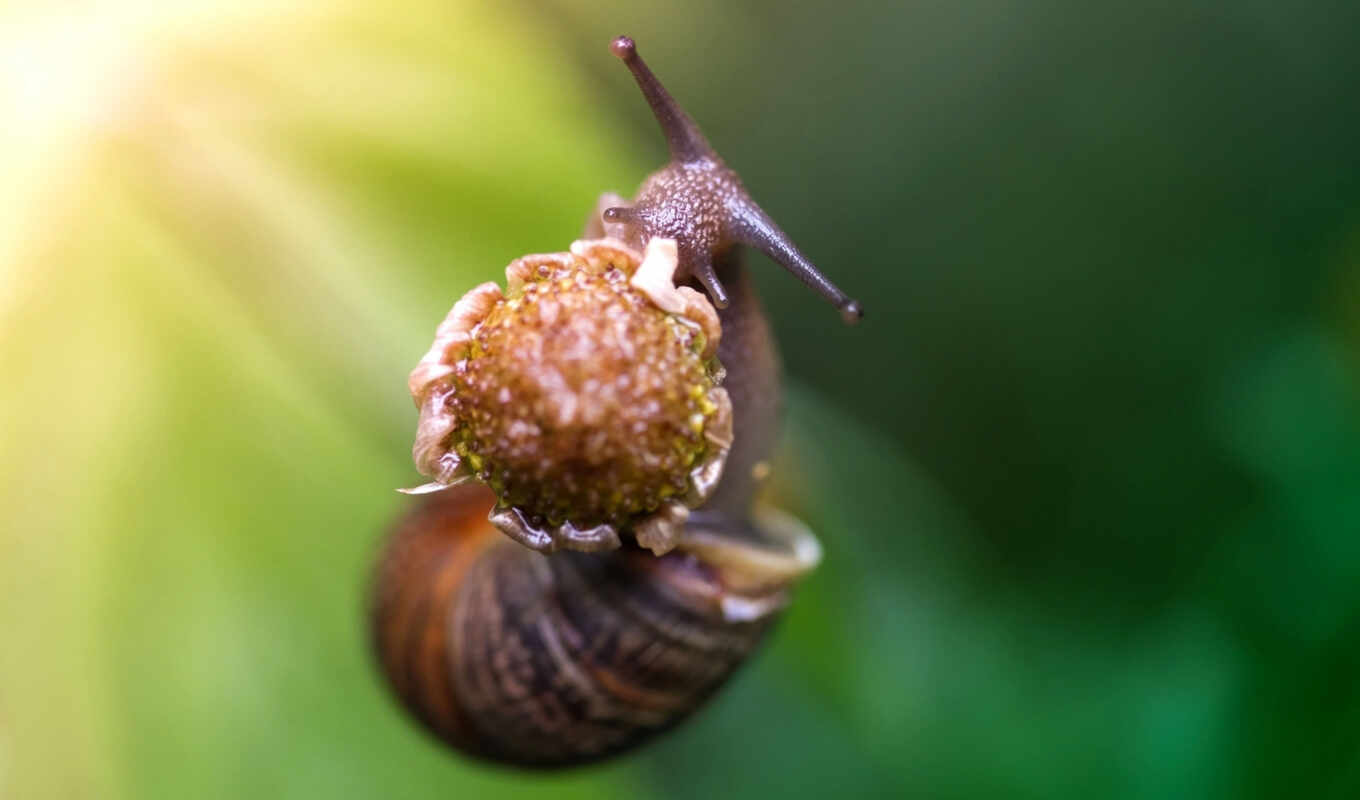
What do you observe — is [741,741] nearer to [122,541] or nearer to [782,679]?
[782,679]

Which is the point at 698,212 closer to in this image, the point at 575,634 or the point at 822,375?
the point at 575,634

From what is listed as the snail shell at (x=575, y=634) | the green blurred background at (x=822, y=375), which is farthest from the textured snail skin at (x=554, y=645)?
the green blurred background at (x=822, y=375)

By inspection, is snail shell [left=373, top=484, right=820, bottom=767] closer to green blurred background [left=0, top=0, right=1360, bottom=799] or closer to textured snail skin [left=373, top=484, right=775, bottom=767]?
textured snail skin [left=373, top=484, right=775, bottom=767]

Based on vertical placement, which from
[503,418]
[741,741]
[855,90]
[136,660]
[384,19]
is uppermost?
[384,19]

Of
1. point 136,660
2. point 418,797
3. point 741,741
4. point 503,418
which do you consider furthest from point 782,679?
point 503,418

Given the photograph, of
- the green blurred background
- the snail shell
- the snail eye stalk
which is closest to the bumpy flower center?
the snail eye stalk

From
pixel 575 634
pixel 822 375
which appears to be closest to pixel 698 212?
Answer: pixel 575 634
